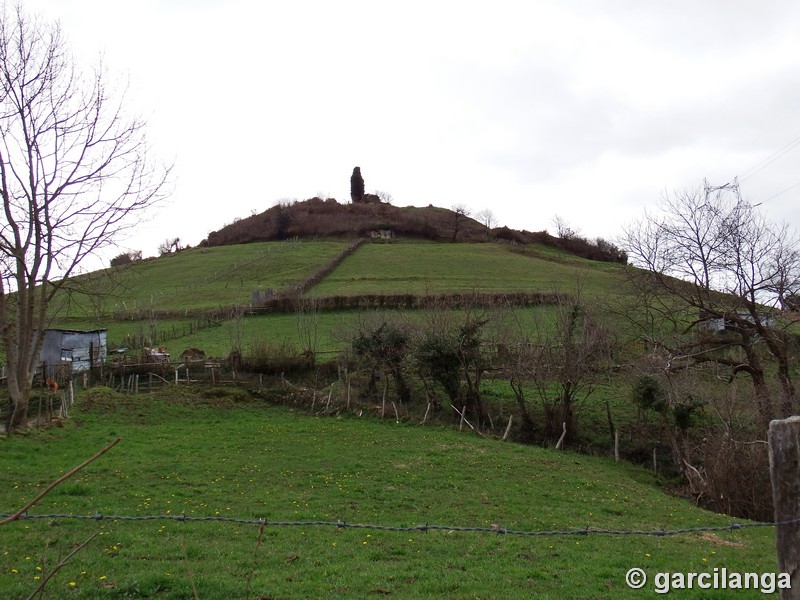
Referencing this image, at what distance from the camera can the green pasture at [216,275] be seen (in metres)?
52.7

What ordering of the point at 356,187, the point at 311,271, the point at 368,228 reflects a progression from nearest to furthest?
the point at 311,271 < the point at 368,228 < the point at 356,187

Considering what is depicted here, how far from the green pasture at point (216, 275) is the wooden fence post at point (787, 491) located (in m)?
47.8

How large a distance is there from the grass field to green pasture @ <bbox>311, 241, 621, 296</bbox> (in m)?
28.6

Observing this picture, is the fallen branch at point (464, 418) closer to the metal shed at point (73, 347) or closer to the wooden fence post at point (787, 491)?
the wooden fence post at point (787, 491)

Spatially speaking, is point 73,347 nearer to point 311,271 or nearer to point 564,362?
point 564,362

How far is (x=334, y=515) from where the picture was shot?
1098 centimetres

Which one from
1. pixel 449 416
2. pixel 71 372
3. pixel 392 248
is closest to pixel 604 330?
pixel 449 416

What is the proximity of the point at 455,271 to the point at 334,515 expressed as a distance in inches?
2163

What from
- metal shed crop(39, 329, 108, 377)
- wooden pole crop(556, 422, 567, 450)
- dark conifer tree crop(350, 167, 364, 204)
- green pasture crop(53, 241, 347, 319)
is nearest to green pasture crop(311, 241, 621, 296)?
green pasture crop(53, 241, 347, 319)

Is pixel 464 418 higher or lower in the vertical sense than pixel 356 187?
lower

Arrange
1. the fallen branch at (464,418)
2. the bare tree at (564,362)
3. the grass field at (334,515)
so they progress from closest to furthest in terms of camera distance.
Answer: the grass field at (334,515) < the bare tree at (564,362) < the fallen branch at (464,418)

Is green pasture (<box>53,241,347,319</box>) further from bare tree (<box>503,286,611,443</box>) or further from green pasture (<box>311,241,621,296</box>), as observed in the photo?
bare tree (<box>503,286,611,443</box>)

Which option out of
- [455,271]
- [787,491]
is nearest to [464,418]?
[787,491]

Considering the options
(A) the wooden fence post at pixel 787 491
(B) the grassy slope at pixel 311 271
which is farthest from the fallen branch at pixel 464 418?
(A) the wooden fence post at pixel 787 491
